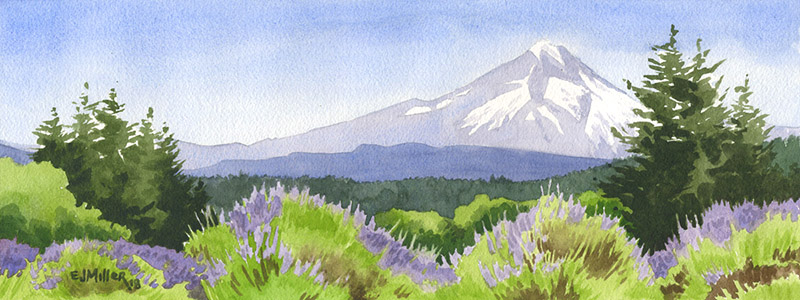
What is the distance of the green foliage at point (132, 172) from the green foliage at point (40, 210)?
17.8 m

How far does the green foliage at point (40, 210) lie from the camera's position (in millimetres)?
11797

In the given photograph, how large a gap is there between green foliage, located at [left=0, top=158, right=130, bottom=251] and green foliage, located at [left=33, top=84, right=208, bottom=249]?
17758 mm

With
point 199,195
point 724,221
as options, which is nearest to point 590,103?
point 199,195

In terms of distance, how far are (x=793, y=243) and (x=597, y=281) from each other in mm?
1671

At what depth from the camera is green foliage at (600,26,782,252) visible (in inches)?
896

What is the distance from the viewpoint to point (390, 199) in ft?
179

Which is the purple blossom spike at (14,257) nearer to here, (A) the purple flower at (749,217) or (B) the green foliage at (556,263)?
(B) the green foliage at (556,263)

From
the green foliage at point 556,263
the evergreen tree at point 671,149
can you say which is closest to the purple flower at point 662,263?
the green foliage at point 556,263

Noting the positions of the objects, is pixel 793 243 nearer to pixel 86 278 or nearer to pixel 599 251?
pixel 599 251

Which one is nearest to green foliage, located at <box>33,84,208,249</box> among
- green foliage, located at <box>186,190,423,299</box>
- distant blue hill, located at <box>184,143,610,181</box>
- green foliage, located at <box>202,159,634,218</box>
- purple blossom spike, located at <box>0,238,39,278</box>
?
distant blue hill, located at <box>184,143,610,181</box>
